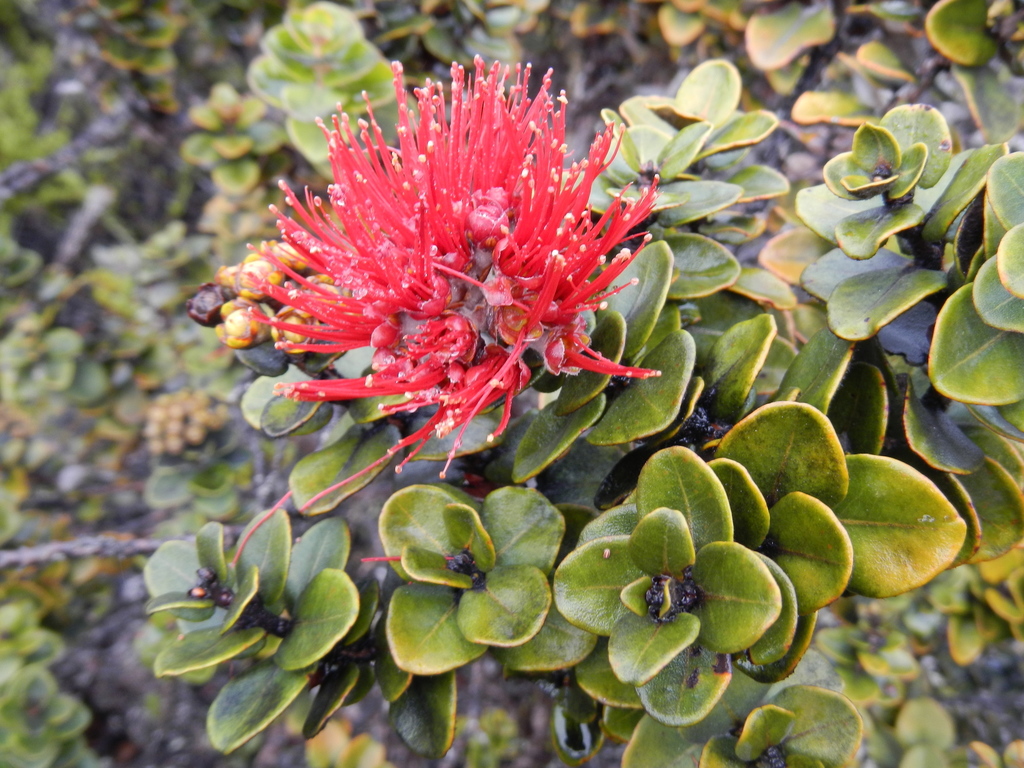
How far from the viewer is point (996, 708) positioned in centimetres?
158

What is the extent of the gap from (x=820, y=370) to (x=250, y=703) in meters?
0.84

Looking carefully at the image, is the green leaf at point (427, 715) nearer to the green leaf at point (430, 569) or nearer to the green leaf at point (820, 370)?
the green leaf at point (430, 569)

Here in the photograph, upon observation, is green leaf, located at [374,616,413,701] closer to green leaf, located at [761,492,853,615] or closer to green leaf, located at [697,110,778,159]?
green leaf, located at [761,492,853,615]

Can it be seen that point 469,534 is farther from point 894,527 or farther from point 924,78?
point 924,78

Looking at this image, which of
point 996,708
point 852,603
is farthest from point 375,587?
point 996,708

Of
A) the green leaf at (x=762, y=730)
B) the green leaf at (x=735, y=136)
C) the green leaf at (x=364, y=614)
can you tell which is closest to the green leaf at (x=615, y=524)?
the green leaf at (x=762, y=730)

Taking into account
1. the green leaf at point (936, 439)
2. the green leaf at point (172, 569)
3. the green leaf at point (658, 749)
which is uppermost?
the green leaf at point (936, 439)

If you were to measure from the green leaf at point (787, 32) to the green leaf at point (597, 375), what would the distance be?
1046 millimetres

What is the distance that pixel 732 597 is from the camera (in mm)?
569

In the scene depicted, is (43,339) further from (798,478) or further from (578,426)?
(798,478)

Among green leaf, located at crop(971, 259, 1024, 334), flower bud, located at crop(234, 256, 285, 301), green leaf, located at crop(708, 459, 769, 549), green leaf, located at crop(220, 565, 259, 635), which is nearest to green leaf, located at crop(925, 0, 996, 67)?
green leaf, located at crop(971, 259, 1024, 334)

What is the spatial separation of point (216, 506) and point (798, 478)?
1704 millimetres

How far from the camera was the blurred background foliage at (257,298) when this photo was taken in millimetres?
1049

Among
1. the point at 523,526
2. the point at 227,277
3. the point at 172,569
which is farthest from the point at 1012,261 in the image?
the point at 172,569
